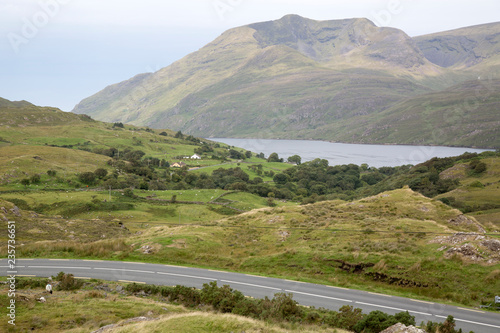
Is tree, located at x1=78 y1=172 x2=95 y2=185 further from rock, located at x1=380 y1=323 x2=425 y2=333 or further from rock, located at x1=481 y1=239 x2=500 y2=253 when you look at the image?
rock, located at x1=380 y1=323 x2=425 y2=333

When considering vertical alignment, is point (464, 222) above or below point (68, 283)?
above

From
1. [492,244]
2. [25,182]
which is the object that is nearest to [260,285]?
[492,244]

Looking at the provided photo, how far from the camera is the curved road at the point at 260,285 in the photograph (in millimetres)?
20594

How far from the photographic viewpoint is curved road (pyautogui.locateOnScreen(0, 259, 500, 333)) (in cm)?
2059

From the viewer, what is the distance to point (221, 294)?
2255 centimetres

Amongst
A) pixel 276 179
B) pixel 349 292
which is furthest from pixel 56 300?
pixel 276 179

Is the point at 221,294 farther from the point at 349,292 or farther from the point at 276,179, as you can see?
the point at 276,179

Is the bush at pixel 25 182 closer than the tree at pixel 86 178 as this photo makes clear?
Yes

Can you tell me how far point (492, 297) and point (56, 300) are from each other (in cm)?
2942

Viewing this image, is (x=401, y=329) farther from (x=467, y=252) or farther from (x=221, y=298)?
(x=467, y=252)

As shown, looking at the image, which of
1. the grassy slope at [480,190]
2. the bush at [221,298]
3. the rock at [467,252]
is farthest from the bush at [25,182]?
the grassy slope at [480,190]

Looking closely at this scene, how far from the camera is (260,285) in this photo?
26438 millimetres

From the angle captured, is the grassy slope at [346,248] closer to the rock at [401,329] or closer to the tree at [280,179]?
the rock at [401,329]

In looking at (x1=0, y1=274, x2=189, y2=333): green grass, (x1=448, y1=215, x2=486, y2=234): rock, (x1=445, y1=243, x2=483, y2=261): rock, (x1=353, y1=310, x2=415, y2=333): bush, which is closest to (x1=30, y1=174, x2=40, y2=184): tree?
(x1=0, y1=274, x2=189, y2=333): green grass
